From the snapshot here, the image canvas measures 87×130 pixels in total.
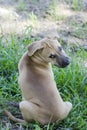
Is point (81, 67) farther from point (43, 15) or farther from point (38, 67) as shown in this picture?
point (43, 15)

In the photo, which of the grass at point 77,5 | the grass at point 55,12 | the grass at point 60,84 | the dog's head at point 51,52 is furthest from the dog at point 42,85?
the grass at point 77,5

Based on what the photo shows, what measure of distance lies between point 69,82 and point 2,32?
1.67 metres

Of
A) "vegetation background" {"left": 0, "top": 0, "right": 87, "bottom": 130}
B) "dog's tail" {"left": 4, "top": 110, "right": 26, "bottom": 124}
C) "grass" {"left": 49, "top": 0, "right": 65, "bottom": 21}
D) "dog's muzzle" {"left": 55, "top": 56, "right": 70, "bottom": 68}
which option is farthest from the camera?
"grass" {"left": 49, "top": 0, "right": 65, "bottom": 21}

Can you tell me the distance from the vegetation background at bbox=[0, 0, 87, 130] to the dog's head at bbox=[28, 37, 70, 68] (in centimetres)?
71

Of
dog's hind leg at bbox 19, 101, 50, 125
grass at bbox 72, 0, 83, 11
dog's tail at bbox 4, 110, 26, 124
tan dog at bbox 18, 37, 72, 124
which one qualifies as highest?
grass at bbox 72, 0, 83, 11

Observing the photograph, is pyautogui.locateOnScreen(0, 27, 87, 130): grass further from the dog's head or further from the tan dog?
the dog's head

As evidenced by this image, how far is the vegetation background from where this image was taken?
458 centimetres

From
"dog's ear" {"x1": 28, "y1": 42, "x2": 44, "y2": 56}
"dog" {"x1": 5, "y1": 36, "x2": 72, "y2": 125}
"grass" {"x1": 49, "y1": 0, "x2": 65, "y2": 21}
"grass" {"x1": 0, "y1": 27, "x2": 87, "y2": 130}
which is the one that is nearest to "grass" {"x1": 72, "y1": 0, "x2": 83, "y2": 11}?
"grass" {"x1": 49, "y1": 0, "x2": 65, "y2": 21}

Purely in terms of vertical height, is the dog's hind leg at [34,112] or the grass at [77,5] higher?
the grass at [77,5]

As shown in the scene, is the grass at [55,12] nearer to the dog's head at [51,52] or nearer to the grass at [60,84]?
the grass at [60,84]

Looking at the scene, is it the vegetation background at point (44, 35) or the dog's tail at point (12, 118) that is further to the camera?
the vegetation background at point (44, 35)

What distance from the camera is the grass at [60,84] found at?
14.5ft

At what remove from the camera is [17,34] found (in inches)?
247

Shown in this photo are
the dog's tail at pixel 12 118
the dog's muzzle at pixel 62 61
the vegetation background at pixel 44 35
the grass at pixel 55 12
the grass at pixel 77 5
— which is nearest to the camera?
the dog's muzzle at pixel 62 61
